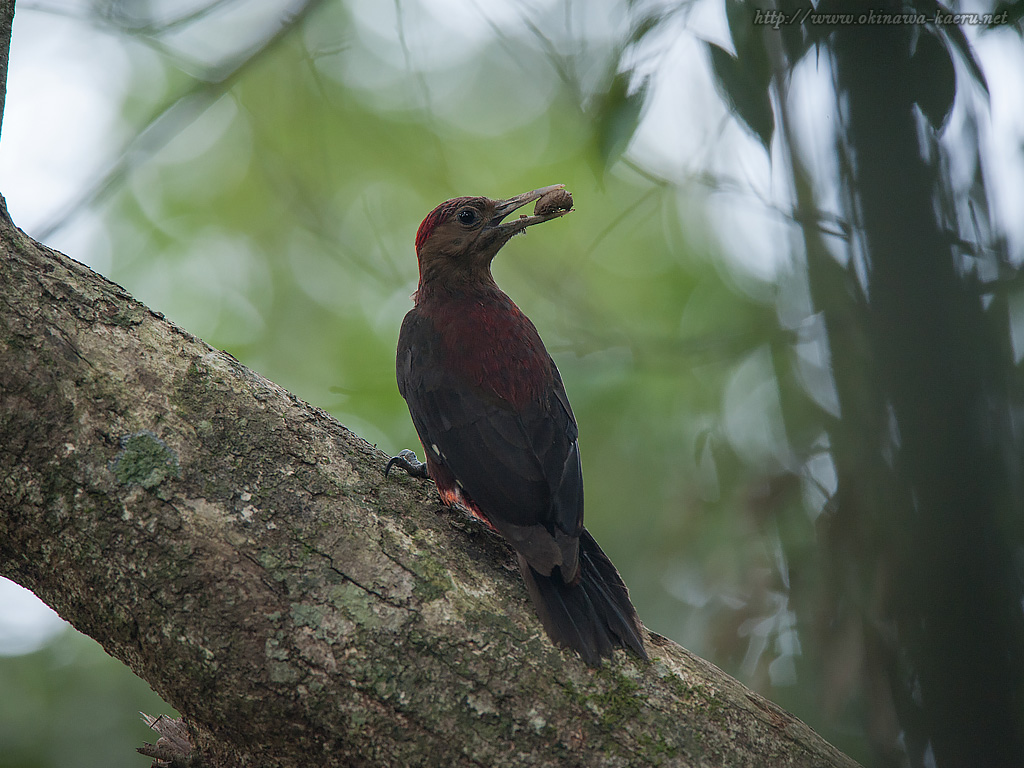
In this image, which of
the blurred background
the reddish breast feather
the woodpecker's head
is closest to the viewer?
the blurred background

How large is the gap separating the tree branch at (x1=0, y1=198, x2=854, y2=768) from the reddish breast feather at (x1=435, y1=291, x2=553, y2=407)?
920mm

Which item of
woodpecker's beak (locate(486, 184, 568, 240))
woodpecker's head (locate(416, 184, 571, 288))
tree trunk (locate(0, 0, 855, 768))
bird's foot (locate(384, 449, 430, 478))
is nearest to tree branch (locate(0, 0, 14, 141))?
tree trunk (locate(0, 0, 855, 768))

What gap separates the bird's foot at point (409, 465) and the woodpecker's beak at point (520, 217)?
1.17 m

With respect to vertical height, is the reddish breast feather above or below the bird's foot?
above

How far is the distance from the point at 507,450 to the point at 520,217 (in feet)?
4.05

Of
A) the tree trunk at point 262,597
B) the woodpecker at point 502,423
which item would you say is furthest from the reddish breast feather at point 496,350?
the tree trunk at point 262,597

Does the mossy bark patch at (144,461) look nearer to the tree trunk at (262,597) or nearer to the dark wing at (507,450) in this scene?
the tree trunk at (262,597)

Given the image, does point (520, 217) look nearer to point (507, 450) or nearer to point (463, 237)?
point (463, 237)

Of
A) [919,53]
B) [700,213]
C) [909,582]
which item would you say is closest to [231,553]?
[909,582]

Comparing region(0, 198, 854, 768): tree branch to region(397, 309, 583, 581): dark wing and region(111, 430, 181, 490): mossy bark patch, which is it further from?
region(397, 309, 583, 581): dark wing

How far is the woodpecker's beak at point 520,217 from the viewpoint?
10.6 ft

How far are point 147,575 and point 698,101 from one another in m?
2.52

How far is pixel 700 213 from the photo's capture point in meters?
5.05

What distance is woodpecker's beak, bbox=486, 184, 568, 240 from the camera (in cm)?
322
